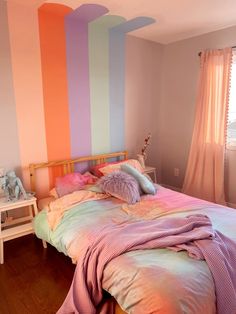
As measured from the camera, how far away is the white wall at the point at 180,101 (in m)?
3.21

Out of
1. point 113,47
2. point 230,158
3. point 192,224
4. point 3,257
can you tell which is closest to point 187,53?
point 113,47

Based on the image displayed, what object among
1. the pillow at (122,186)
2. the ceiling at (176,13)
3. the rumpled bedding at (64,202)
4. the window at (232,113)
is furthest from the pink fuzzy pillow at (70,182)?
the window at (232,113)

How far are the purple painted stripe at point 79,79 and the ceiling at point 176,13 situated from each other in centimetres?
30

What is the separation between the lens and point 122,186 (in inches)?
95.6

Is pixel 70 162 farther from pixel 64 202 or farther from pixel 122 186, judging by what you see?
pixel 122 186

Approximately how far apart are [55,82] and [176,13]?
5.02ft

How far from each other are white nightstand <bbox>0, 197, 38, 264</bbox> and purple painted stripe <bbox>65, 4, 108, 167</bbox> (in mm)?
858

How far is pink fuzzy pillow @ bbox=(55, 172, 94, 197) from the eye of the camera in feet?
8.32

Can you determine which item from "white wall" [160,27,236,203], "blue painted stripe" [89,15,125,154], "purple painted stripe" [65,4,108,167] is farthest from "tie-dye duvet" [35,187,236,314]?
"white wall" [160,27,236,203]

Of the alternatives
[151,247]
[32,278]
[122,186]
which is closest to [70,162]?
[122,186]

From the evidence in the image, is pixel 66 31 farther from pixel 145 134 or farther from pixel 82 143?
pixel 145 134

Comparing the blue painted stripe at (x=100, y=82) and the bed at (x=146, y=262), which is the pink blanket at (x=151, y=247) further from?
the blue painted stripe at (x=100, y=82)

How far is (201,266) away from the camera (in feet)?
4.52

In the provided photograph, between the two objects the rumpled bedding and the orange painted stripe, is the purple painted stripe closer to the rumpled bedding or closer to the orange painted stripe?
the orange painted stripe
